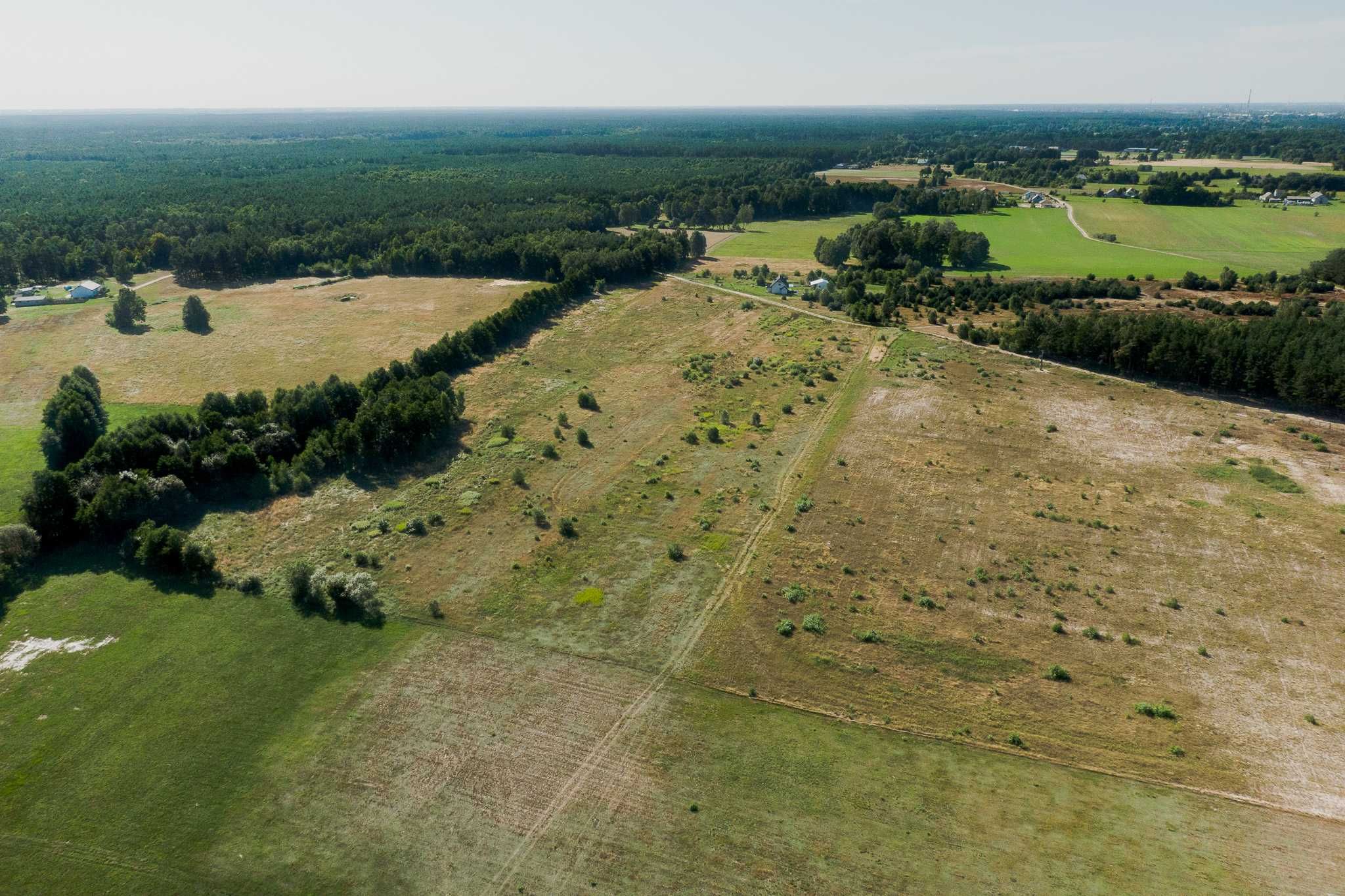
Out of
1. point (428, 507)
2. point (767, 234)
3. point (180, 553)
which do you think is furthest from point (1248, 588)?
point (767, 234)

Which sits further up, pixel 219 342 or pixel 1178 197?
pixel 1178 197

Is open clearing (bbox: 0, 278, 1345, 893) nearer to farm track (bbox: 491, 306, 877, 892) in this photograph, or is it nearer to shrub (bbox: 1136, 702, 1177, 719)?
farm track (bbox: 491, 306, 877, 892)

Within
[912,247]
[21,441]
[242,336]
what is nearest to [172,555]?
[21,441]

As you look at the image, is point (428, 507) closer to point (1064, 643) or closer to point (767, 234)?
point (1064, 643)

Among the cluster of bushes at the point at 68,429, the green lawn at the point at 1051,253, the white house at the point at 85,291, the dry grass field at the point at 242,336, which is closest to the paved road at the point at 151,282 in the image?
the dry grass field at the point at 242,336

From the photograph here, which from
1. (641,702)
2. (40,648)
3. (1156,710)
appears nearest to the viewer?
(1156,710)

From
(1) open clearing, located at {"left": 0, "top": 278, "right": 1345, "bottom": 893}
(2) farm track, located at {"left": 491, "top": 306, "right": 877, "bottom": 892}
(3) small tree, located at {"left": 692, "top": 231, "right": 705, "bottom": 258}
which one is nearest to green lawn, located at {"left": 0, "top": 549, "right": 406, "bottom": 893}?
(1) open clearing, located at {"left": 0, "top": 278, "right": 1345, "bottom": 893}

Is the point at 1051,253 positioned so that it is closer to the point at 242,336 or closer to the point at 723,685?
the point at 723,685
